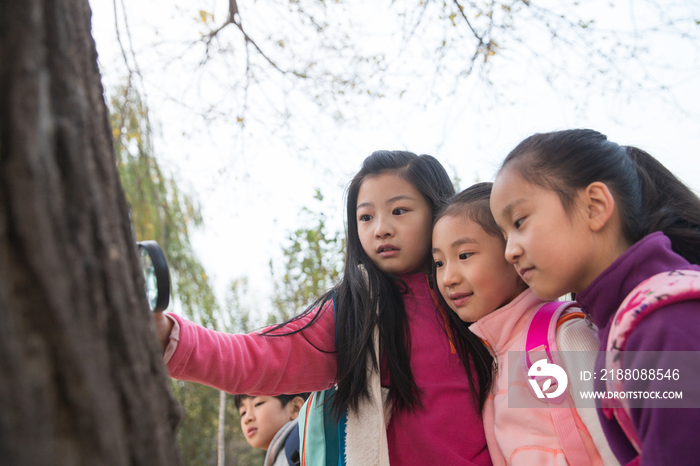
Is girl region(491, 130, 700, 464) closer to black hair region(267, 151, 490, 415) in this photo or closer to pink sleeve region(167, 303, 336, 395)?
black hair region(267, 151, 490, 415)

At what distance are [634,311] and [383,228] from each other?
86cm

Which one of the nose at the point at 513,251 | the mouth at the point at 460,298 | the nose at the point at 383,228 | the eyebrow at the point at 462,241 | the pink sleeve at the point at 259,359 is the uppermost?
the nose at the point at 383,228

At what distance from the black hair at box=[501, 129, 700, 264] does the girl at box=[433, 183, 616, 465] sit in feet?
0.94

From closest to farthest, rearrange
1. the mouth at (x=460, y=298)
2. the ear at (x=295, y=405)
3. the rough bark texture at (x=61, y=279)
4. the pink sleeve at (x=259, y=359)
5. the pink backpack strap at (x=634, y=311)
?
the rough bark texture at (x=61, y=279), the pink backpack strap at (x=634, y=311), the pink sleeve at (x=259, y=359), the mouth at (x=460, y=298), the ear at (x=295, y=405)

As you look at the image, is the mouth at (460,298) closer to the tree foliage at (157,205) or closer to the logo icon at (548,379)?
the logo icon at (548,379)

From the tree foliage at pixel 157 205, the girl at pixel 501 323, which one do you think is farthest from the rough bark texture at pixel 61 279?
the tree foliage at pixel 157 205

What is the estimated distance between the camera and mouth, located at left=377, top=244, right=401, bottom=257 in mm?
1687

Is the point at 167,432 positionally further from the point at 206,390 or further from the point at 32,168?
the point at 206,390

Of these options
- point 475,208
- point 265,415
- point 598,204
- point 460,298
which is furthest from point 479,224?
point 265,415

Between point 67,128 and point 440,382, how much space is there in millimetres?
1323

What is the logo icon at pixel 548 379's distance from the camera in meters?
1.30

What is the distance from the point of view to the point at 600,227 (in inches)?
45.8

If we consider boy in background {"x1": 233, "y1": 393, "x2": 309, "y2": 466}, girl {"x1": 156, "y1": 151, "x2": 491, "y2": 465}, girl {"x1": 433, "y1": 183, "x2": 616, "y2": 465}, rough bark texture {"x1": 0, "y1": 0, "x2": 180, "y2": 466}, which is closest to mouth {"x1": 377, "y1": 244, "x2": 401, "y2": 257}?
girl {"x1": 156, "y1": 151, "x2": 491, "y2": 465}

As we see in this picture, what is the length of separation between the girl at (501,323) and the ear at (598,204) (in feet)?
1.13
